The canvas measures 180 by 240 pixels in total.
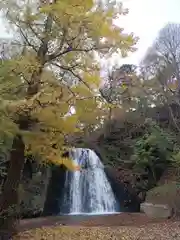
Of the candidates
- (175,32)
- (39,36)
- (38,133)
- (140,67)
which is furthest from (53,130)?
(140,67)

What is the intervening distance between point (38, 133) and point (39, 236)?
316 cm

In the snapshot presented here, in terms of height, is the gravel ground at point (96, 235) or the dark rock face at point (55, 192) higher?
the dark rock face at point (55, 192)

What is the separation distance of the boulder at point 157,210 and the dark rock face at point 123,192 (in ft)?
6.45

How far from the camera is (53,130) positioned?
26.7ft

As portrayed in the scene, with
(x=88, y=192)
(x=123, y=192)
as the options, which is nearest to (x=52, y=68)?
(x=88, y=192)

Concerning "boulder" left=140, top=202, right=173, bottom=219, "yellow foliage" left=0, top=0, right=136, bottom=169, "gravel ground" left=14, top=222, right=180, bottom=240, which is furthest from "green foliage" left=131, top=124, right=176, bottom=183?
"yellow foliage" left=0, top=0, right=136, bottom=169

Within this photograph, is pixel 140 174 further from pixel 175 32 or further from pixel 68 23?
pixel 68 23

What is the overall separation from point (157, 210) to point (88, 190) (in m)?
5.01

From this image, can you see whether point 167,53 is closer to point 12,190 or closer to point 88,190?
point 88,190

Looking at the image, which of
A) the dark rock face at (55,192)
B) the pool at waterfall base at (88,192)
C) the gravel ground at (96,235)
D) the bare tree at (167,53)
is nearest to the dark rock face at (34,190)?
the dark rock face at (55,192)

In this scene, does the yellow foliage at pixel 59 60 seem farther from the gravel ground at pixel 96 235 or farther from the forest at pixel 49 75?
the gravel ground at pixel 96 235

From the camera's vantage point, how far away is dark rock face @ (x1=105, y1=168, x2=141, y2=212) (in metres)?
19.2

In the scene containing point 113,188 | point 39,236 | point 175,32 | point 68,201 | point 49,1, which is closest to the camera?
point 49,1

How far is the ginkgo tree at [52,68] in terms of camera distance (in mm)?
7809
